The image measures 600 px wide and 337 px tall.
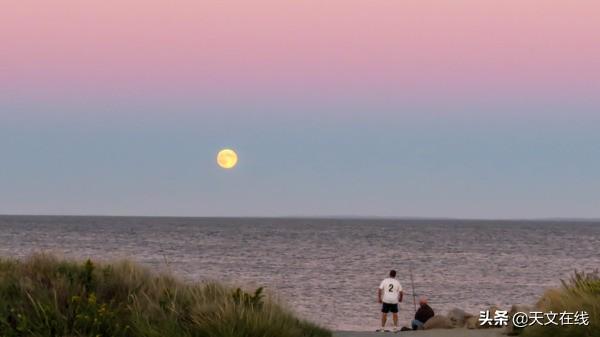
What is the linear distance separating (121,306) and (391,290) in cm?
1038

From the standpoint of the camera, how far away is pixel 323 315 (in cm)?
3438

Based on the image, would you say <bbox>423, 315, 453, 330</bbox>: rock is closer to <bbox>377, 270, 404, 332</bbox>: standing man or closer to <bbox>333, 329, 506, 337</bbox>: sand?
<bbox>377, 270, 404, 332</bbox>: standing man

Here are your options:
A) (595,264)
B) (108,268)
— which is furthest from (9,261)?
(595,264)

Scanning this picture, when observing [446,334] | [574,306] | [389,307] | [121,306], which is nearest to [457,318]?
[389,307]

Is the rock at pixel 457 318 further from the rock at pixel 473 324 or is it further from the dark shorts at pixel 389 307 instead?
the dark shorts at pixel 389 307

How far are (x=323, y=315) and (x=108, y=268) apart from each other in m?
20.9

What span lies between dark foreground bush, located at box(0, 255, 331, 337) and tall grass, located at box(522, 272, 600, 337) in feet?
12.8

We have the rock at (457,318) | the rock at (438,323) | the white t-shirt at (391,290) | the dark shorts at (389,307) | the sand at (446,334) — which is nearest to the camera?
the sand at (446,334)

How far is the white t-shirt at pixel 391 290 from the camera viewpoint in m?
21.9

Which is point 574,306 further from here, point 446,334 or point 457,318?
point 457,318

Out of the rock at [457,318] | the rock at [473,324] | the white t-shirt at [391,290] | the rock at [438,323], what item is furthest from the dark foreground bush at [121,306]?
the rock at [457,318]

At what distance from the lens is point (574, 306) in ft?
48.4

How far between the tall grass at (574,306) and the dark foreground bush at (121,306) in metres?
3.91

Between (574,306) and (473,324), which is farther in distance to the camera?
(473,324)
